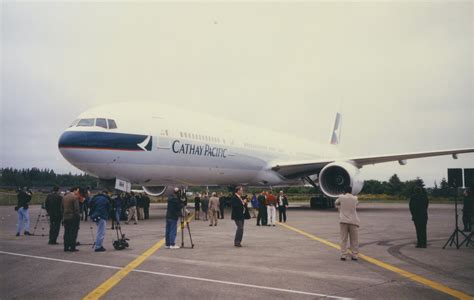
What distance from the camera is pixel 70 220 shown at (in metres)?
10.5

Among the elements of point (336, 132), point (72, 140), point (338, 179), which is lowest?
point (338, 179)

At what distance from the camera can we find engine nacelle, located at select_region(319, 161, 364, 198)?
74.1ft

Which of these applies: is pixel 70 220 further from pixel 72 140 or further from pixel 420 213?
pixel 420 213

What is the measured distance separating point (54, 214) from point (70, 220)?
147 centimetres

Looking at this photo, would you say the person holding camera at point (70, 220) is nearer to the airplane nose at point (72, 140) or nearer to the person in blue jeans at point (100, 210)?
the person in blue jeans at point (100, 210)

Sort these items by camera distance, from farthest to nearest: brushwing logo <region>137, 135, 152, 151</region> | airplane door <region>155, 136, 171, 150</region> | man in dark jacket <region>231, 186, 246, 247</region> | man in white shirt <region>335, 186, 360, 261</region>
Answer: airplane door <region>155, 136, 171, 150</region>, brushwing logo <region>137, 135, 152, 151</region>, man in dark jacket <region>231, 186, 246, 247</region>, man in white shirt <region>335, 186, 360, 261</region>

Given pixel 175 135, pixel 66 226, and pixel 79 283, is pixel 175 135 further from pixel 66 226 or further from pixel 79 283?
pixel 79 283

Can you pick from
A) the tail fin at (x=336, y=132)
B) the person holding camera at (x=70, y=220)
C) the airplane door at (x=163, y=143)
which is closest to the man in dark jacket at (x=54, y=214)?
→ the person holding camera at (x=70, y=220)

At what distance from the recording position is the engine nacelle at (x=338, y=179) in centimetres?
2259

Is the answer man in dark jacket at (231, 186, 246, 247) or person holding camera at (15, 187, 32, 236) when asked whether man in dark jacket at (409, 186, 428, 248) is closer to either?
man in dark jacket at (231, 186, 246, 247)

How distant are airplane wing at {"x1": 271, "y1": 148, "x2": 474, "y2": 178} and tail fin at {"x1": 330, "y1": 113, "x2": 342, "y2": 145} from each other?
16625 mm

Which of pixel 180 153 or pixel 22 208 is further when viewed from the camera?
pixel 180 153

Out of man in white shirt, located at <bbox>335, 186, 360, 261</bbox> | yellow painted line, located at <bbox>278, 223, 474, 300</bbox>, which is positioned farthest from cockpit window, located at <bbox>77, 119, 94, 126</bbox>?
yellow painted line, located at <bbox>278, 223, 474, 300</bbox>

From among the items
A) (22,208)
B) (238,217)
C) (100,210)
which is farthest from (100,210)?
(22,208)
